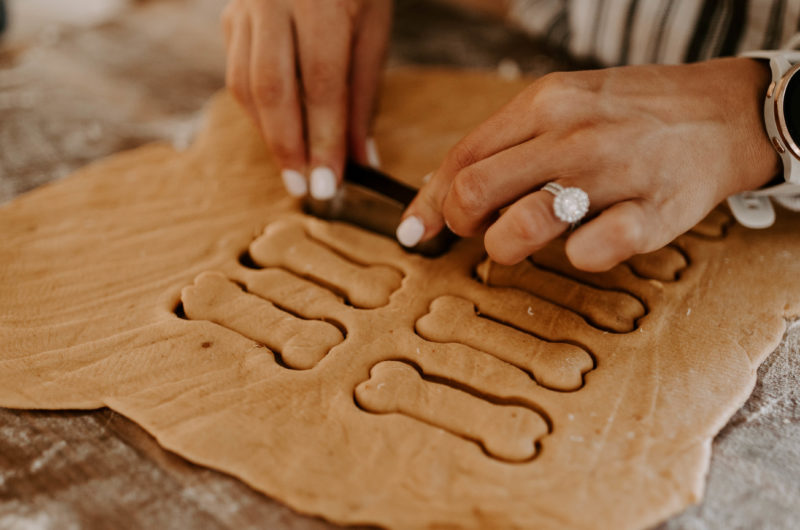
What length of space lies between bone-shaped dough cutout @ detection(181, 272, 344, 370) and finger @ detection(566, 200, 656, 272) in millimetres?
481

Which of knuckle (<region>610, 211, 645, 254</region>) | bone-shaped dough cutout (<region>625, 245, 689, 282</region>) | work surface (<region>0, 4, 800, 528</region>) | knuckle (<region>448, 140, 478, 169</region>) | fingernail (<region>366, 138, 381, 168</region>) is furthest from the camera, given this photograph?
fingernail (<region>366, 138, 381, 168</region>)

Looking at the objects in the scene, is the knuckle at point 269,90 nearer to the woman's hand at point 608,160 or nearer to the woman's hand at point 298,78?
the woman's hand at point 298,78

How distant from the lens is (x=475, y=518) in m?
0.97

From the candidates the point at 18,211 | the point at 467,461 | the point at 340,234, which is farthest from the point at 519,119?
the point at 18,211

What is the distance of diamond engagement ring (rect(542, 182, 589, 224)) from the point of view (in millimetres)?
1193

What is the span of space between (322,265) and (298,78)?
1.61ft

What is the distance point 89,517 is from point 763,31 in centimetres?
202

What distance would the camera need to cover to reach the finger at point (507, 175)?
122cm

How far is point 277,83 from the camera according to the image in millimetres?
1540

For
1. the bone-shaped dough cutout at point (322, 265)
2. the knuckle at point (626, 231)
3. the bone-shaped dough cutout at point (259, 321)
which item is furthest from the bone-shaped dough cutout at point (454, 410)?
the knuckle at point (626, 231)

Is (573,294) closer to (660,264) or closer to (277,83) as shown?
(660,264)

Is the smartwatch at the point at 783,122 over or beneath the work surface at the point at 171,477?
over

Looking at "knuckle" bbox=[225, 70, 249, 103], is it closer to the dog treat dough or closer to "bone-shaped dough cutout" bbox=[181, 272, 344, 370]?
the dog treat dough

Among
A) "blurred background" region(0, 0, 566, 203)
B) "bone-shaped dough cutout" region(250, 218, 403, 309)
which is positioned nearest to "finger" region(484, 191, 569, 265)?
"bone-shaped dough cutout" region(250, 218, 403, 309)
